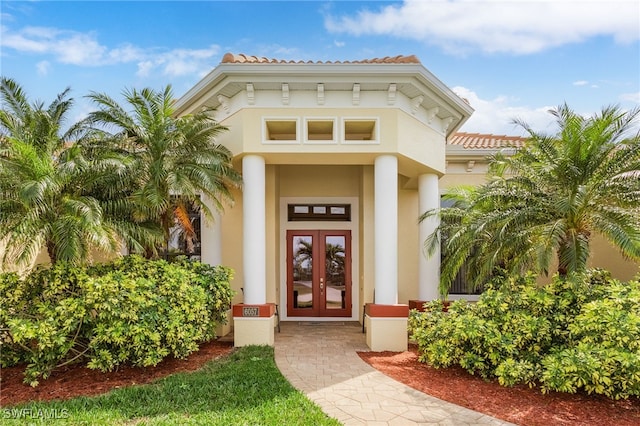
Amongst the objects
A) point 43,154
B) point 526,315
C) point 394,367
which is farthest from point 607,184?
point 43,154

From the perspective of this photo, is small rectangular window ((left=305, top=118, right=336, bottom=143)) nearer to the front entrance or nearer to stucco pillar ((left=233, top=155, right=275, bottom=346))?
stucco pillar ((left=233, top=155, right=275, bottom=346))

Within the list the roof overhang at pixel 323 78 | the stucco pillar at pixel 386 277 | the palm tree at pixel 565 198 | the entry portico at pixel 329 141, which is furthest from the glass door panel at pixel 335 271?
the roof overhang at pixel 323 78

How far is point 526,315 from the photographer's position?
6.68 metres

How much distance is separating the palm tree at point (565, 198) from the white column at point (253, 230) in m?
4.39

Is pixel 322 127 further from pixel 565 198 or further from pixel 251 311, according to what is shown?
pixel 565 198

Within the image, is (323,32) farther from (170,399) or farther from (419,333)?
(170,399)

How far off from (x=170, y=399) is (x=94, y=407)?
1.06 meters

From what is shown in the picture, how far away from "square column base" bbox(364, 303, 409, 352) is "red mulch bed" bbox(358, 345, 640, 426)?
119 cm

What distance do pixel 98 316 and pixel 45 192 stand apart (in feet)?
7.90

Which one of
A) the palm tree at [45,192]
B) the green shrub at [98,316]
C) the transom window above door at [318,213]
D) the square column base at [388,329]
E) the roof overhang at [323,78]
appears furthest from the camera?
the transom window above door at [318,213]

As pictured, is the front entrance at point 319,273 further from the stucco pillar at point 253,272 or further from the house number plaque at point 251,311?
the house number plaque at point 251,311

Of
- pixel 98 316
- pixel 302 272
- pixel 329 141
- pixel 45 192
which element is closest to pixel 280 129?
pixel 329 141

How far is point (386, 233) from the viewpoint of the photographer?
8.52 meters

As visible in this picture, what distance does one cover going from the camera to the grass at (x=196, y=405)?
16.6 ft
